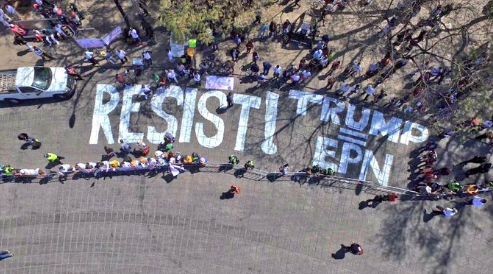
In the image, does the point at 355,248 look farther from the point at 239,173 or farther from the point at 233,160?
the point at 233,160

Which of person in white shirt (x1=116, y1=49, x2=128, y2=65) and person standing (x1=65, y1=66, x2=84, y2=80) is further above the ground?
person in white shirt (x1=116, y1=49, x2=128, y2=65)

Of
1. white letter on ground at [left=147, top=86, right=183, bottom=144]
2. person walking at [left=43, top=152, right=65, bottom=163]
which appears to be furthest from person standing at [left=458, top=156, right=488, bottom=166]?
person walking at [left=43, top=152, right=65, bottom=163]

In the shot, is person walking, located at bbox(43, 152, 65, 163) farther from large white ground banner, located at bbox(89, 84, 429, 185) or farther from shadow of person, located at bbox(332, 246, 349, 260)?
shadow of person, located at bbox(332, 246, 349, 260)

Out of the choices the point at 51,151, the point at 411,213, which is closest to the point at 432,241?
the point at 411,213

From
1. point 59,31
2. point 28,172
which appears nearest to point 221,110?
point 59,31

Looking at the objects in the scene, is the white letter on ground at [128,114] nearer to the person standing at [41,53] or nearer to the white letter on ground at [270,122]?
the person standing at [41,53]
